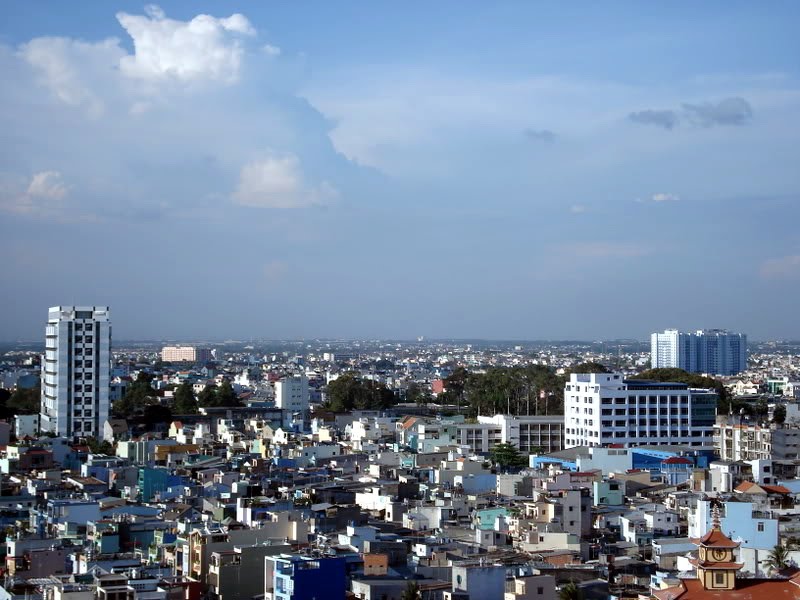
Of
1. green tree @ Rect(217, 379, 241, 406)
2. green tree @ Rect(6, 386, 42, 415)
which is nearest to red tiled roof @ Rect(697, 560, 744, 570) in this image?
green tree @ Rect(6, 386, 42, 415)

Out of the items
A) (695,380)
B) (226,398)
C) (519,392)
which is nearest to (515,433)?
(519,392)

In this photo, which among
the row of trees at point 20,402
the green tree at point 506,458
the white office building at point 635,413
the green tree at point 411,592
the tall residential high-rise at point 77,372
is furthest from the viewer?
the row of trees at point 20,402

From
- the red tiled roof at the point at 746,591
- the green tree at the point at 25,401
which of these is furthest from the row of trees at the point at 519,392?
the red tiled roof at the point at 746,591

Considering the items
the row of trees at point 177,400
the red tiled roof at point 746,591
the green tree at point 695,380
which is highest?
the green tree at point 695,380

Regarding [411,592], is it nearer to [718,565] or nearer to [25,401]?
[718,565]

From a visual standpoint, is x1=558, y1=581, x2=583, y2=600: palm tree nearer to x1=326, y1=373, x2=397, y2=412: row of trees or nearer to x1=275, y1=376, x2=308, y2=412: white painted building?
x1=326, y1=373, x2=397, y2=412: row of trees

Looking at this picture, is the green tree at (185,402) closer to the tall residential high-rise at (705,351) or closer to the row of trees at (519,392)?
the row of trees at (519,392)
